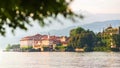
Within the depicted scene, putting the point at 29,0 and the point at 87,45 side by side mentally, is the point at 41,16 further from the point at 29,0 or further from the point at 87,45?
the point at 87,45

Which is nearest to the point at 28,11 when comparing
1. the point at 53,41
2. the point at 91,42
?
the point at 91,42

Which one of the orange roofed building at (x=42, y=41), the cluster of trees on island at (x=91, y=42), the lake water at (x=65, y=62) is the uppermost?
the orange roofed building at (x=42, y=41)

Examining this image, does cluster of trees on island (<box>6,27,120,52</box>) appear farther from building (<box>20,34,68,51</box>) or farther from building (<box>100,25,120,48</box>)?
building (<box>20,34,68,51</box>)

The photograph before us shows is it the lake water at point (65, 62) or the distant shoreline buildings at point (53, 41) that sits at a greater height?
the distant shoreline buildings at point (53, 41)

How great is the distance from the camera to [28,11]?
4.11 metres

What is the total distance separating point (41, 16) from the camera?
4184 mm

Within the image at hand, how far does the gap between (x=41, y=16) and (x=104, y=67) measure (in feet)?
139

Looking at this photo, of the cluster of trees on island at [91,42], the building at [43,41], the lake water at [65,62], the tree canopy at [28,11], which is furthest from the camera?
the building at [43,41]

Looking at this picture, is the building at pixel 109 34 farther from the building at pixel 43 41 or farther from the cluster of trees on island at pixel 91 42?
the building at pixel 43 41

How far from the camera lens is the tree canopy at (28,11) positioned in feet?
12.8

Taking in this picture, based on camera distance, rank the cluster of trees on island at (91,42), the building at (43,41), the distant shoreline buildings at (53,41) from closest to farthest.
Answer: the cluster of trees on island at (91,42), the distant shoreline buildings at (53,41), the building at (43,41)

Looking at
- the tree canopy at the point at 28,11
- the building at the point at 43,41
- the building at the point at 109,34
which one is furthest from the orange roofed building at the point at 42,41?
the tree canopy at the point at 28,11

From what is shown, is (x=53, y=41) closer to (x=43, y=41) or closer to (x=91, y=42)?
(x=43, y=41)

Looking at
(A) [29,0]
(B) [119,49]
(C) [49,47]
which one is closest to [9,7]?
(A) [29,0]
